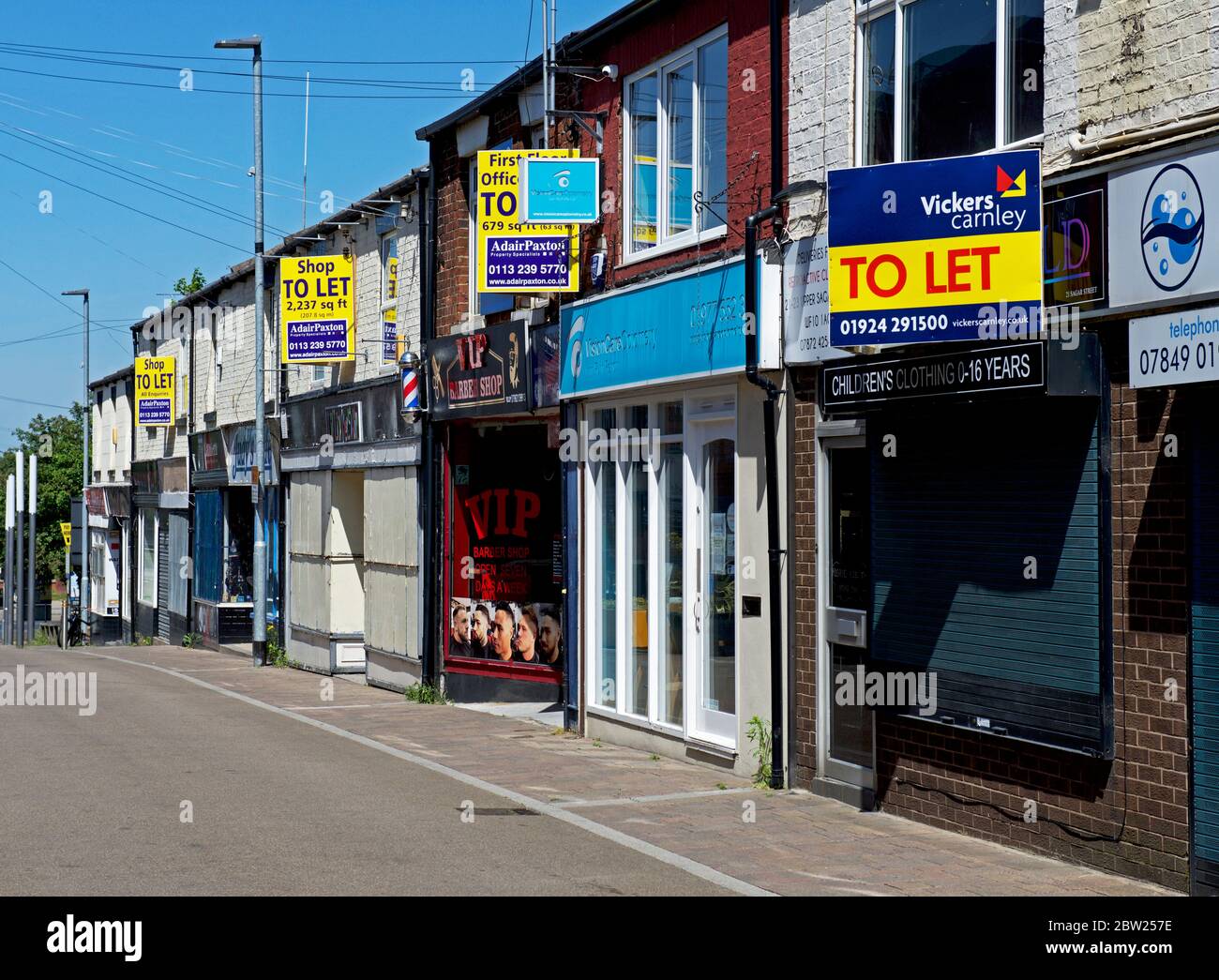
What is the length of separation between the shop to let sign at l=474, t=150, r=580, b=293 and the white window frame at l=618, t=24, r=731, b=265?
0.79 meters

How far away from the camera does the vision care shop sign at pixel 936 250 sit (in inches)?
350

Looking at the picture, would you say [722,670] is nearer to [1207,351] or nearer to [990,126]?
[990,126]

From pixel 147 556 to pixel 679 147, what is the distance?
30.9 meters

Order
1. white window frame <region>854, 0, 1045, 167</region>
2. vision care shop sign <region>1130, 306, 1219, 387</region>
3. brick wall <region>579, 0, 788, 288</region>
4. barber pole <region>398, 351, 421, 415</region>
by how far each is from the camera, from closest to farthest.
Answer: vision care shop sign <region>1130, 306, 1219, 387</region>, white window frame <region>854, 0, 1045, 167</region>, brick wall <region>579, 0, 788, 288</region>, barber pole <region>398, 351, 421, 415</region>

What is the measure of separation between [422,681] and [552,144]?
24.6 feet

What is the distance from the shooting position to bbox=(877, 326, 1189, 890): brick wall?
8039mm

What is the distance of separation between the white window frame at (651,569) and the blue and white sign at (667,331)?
0.30 meters

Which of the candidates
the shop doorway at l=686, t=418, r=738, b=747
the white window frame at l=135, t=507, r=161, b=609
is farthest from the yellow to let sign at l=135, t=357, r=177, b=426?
the shop doorway at l=686, t=418, r=738, b=747

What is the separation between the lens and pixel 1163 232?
7.97 meters

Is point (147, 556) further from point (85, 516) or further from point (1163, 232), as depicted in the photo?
point (1163, 232)

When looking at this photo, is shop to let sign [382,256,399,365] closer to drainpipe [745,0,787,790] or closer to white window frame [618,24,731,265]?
Result: white window frame [618,24,731,265]

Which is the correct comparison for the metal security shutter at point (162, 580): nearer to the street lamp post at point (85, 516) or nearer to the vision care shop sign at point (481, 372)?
the street lamp post at point (85, 516)

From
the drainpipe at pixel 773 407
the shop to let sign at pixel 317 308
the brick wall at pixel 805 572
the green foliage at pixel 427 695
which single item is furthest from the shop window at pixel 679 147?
the shop to let sign at pixel 317 308

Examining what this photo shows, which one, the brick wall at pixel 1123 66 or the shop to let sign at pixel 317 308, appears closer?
the brick wall at pixel 1123 66
